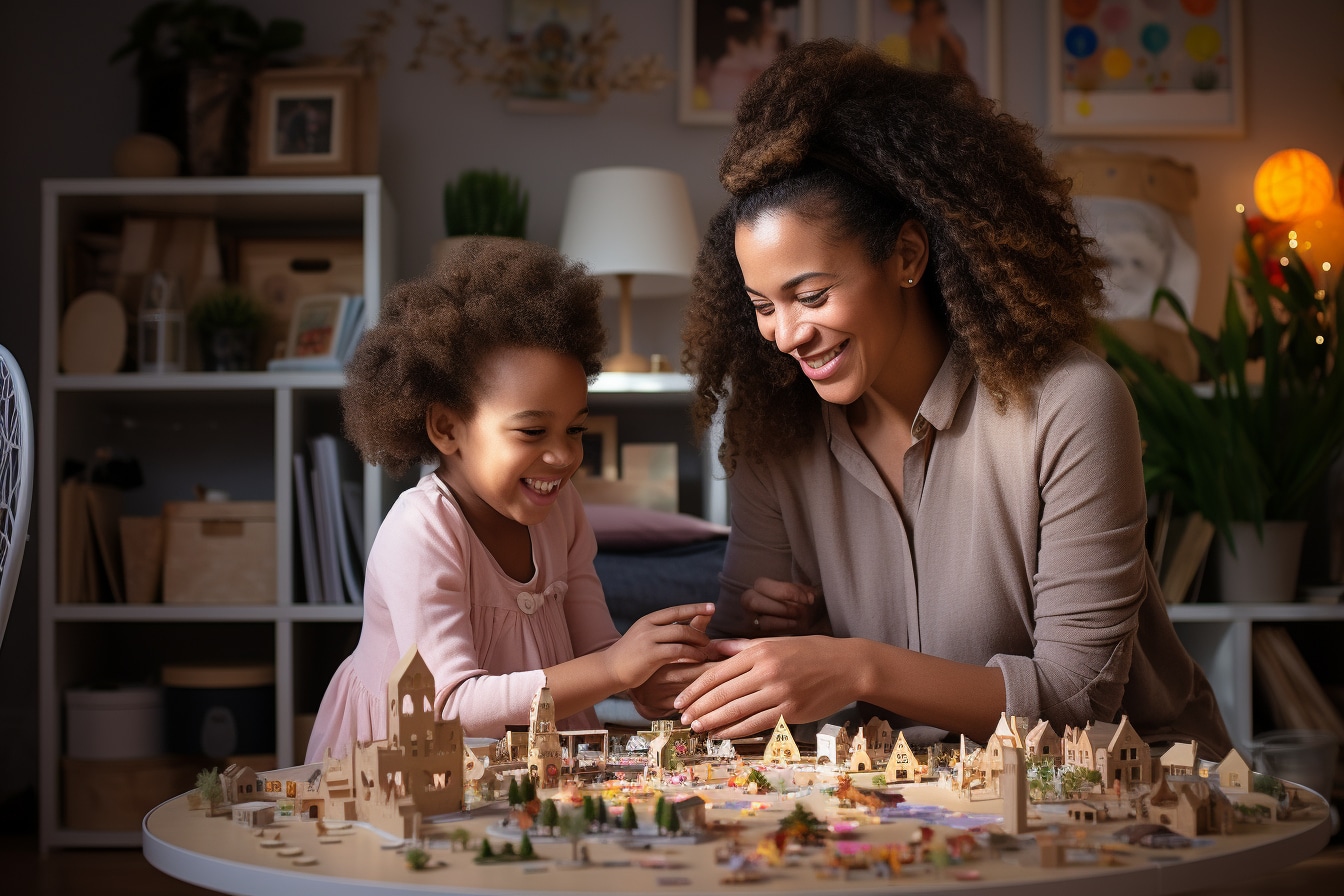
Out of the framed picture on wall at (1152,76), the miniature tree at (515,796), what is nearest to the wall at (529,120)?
the framed picture on wall at (1152,76)

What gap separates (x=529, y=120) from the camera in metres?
3.48

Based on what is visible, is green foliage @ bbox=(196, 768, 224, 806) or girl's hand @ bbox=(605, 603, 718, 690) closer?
green foliage @ bbox=(196, 768, 224, 806)

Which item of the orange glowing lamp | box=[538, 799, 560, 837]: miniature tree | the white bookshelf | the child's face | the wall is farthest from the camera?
the wall

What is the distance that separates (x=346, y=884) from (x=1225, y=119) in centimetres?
338

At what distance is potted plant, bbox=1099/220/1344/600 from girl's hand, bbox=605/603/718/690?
69.7 inches

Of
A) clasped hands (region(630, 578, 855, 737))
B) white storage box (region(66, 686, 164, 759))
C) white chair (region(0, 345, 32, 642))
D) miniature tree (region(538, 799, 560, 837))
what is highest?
white chair (region(0, 345, 32, 642))

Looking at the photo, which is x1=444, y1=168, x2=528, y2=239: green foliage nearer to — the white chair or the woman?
the woman

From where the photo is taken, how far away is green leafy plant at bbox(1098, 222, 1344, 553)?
2.82 metres

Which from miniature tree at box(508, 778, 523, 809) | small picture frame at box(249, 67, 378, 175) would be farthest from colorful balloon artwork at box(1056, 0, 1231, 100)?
miniature tree at box(508, 778, 523, 809)

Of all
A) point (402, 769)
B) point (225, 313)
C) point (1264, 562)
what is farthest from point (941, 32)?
point (402, 769)

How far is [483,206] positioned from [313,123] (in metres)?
0.44

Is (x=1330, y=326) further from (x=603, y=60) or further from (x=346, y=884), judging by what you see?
(x=346, y=884)

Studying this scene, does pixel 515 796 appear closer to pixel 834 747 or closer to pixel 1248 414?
pixel 834 747

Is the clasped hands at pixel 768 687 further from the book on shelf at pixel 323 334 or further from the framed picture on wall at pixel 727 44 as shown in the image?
the framed picture on wall at pixel 727 44
